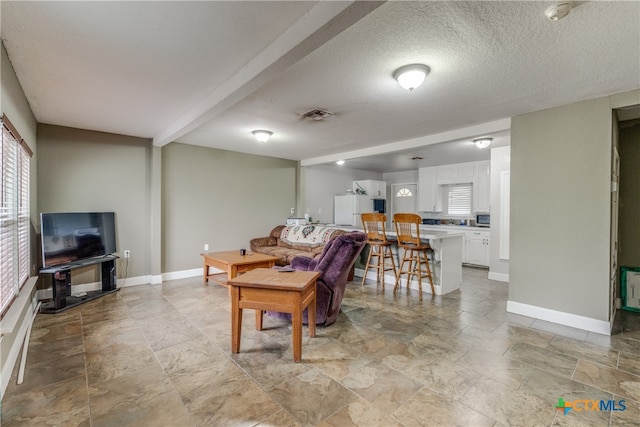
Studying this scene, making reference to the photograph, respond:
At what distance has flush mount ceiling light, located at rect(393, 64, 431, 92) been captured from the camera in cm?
225

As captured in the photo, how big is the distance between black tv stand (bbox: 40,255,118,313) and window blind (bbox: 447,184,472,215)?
693cm

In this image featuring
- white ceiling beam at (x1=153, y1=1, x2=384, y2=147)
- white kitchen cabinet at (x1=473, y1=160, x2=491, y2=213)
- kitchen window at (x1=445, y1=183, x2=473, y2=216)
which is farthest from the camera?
kitchen window at (x1=445, y1=183, x2=473, y2=216)

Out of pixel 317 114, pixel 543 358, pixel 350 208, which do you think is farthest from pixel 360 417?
pixel 350 208

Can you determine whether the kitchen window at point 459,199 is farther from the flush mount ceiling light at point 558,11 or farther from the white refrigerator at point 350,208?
the flush mount ceiling light at point 558,11

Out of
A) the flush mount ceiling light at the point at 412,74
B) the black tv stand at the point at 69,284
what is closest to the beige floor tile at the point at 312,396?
the flush mount ceiling light at the point at 412,74

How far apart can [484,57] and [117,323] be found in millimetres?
4209

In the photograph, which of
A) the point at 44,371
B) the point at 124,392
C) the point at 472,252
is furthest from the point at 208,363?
the point at 472,252

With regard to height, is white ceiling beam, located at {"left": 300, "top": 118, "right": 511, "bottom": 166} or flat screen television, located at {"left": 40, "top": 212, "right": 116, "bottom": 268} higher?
white ceiling beam, located at {"left": 300, "top": 118, "right": 511, "bottom": 166}

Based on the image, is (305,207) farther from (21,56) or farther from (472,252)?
(21,56)

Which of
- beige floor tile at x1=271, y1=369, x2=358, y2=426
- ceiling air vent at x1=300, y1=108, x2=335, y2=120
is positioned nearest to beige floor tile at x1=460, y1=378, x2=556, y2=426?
beige floor tile at x1=271, y1=369, x2=358, y2=426

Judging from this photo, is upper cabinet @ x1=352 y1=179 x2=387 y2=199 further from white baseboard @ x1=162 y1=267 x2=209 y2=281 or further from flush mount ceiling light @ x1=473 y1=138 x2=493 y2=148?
white baseboard @ x1=162 y1=267 x2=209 y2=281

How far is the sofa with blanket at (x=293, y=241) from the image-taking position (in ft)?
16.5

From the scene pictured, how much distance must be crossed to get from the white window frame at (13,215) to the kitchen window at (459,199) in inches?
294

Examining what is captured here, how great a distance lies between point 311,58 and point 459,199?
234 inches
